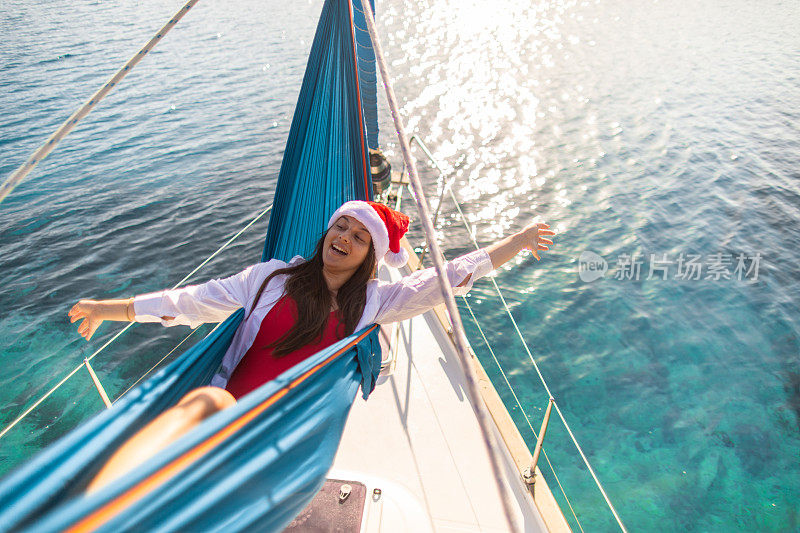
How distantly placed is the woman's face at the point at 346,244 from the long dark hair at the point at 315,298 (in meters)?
0.04

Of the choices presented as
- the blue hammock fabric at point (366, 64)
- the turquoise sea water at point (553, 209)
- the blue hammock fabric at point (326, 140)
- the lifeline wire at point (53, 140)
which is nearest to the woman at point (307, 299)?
the lifeline wire at point (53, 140)

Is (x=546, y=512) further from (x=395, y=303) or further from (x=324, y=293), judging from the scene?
(x=324, y=293)

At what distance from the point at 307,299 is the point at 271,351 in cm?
20

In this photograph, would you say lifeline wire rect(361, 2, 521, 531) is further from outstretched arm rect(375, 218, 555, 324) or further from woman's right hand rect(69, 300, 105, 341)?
woman's right hand rect(69, 300, 105, 341)

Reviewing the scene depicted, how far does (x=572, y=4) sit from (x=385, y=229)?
16544 mm

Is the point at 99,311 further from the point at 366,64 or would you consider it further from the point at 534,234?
the point at 366,64

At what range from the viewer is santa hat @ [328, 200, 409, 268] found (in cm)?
155

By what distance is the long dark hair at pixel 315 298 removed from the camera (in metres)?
1.46

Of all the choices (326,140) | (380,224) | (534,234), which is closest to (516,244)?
(534,234)

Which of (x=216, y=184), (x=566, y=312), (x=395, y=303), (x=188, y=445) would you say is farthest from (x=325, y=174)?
(x=216, y=184)

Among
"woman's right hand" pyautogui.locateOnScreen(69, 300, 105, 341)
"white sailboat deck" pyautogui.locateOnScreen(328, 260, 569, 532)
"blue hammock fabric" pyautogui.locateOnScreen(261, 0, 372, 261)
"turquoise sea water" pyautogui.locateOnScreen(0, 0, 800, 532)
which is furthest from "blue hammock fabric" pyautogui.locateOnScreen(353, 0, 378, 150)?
"turquoise sea water" pyautogui.locateOnScreen(0, 0, 800, 532)

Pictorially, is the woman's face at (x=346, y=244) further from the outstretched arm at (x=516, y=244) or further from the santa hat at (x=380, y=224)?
the outstretched arm at (x=516, y=244)

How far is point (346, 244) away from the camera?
1.54 meters

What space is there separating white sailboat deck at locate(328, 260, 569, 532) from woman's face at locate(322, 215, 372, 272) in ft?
2.44
